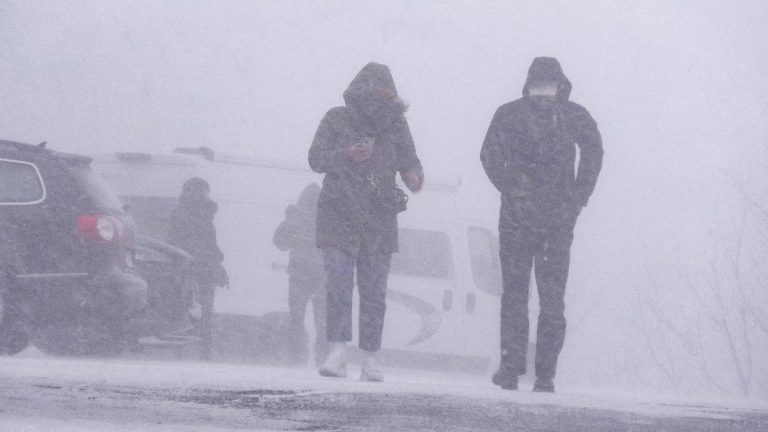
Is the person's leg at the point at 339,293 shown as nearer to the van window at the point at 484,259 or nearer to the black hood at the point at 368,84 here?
the black hood at the point at 368,84

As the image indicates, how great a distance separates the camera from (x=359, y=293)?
4051mm

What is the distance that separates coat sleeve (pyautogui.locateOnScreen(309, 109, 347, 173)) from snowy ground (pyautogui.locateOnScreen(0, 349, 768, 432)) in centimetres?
143

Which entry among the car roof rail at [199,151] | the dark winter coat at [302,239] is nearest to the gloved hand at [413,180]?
the dark winter coat at [302,239]

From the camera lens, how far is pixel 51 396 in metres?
2.43

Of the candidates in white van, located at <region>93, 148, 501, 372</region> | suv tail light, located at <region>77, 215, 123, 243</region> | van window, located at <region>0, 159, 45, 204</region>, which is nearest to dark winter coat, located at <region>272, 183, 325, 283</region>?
white van, located at <region>93, 148, 501, 372</region>

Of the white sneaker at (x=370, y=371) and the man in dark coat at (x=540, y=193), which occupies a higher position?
the man in dark coat at (x=540, y=193)

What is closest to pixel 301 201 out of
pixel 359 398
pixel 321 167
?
pixel 321 167

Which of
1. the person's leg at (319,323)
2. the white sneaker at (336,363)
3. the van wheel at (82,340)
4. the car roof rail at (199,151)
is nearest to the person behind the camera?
the white sneaker at (336,363)

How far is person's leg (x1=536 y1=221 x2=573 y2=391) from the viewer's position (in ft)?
13.5

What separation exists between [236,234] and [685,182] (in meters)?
62.5

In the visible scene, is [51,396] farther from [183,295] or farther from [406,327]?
[406,327]

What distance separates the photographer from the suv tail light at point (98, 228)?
6031mm

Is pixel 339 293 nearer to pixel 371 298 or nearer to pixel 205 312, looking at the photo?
pixel 371 298

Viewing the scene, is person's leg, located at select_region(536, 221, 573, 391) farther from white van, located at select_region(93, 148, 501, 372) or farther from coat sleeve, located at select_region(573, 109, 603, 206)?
white van, located at select_region(93, 148, 501, 372)
